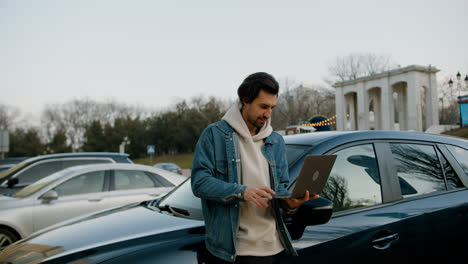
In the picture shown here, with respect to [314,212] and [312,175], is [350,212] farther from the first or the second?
[312,175]

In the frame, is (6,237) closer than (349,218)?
No

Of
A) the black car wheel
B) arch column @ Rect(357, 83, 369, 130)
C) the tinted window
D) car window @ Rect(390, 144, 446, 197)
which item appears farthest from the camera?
arch column @ Rect(357, 83, 369, 130)

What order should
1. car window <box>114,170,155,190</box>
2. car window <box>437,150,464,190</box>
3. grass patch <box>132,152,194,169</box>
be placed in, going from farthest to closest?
grass patch <box>132,152,194,169</box>, car window <box>114,170,155,190</box>, car window <box>437,150,464,190</box>

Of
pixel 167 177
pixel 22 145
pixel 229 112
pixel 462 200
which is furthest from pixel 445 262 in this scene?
pixel 22 145

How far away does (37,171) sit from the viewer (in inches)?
277

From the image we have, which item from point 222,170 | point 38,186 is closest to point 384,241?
point 222,170

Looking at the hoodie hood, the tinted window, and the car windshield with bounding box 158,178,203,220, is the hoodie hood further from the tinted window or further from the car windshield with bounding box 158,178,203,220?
the car windshield with bounding box 158,178,203,220

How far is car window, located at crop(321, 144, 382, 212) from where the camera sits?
7.46 ft

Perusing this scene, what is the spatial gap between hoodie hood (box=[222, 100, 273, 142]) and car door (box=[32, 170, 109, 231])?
448 cm

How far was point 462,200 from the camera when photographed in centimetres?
262

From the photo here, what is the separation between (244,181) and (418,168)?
174 centimetres

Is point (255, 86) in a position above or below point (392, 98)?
below

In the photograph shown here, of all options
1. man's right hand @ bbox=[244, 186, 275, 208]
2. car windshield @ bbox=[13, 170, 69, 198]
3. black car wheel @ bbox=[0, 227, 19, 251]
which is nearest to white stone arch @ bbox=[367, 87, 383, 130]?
car windshield @ bbox=[13, 170, 69, 198]

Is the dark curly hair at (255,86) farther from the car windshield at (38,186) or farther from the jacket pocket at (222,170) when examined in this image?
the car windshield at (38,186)
